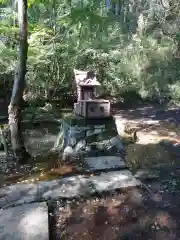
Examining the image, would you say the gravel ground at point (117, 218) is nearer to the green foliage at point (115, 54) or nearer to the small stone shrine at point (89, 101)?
the small stone shrine at point (89, 101)

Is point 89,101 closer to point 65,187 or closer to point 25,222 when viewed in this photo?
point 65,187

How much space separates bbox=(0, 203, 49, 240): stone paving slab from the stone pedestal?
195 centimetres

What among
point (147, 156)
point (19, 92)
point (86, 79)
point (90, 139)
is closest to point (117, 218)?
point (147, 156)

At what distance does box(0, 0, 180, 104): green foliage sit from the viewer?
962 cm

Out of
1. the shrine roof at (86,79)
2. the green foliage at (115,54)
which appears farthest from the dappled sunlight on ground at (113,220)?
the green foliage at (115,54)

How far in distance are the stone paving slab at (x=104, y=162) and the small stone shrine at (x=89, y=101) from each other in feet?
2.91

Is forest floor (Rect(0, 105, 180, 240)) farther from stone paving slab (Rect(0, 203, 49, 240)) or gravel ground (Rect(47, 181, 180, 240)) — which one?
stone paving slab (Rect(0, 203, 49, 240))

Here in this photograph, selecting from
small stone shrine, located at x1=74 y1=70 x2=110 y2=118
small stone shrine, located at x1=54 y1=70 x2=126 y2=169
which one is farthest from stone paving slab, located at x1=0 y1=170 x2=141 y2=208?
small stone shrine, located at x1=74 y1=70 x2=110 y2=118

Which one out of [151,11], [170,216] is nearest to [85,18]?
[170,216]

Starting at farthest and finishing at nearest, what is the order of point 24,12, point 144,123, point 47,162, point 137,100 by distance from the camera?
point 137,100 → point 144,123 → point 47,162 → point 24,12

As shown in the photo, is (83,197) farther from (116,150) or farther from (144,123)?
(144,123)

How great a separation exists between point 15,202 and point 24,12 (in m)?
2.96

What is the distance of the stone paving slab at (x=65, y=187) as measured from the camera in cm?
314

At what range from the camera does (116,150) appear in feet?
16.3
